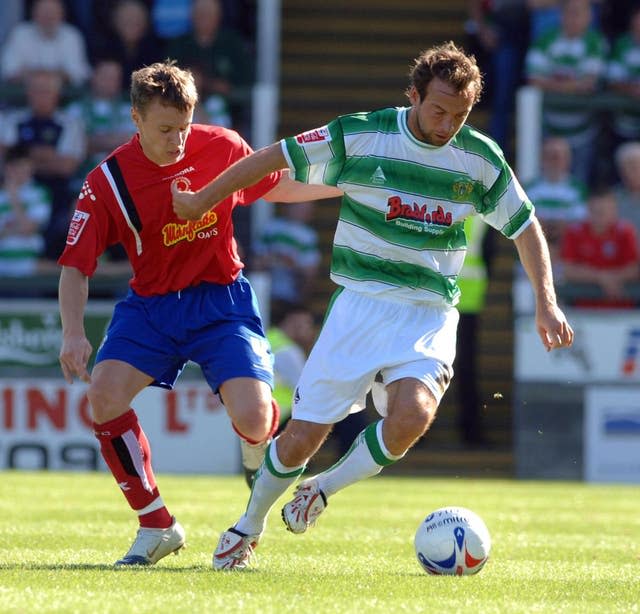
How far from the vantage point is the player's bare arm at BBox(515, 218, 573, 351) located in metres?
6.17

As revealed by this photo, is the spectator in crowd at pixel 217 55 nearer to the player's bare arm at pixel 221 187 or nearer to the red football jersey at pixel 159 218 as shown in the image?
the red football jersey at pixel 159 218

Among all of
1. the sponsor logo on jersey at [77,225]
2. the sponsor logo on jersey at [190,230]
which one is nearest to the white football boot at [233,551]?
the sponsor logo on jersey at [190,230]

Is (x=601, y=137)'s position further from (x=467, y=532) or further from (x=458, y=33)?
(x=467, y=532)

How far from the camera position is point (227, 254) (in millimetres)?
6926

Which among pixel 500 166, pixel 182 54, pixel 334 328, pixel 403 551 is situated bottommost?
pixel 403 551

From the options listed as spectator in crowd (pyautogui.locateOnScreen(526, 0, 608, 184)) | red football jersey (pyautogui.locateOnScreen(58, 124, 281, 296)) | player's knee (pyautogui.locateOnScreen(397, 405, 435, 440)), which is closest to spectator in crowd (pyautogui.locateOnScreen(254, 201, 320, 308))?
spectator in crowd (pyautogui.locateOnScreen(526, 0, 608, 184))

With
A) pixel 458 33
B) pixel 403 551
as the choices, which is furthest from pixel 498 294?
pixel 403 551

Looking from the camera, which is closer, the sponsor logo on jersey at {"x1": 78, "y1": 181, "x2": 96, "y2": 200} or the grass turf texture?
the grass turf texture

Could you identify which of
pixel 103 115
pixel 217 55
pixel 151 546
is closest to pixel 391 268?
pixel 151 546

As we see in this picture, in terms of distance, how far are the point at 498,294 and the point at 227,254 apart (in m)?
9.81

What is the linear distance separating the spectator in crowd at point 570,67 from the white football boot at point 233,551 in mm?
9324

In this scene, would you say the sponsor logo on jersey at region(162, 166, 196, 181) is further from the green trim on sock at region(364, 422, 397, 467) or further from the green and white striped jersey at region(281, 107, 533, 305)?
the green trim on sock at region(364, 422, 397, 467)

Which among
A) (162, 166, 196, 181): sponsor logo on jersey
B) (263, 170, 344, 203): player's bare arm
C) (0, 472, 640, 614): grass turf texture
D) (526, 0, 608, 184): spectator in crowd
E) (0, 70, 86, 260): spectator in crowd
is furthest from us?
(526, 0, 608, 184): spectator in crowd

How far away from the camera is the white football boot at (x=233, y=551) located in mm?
6320
